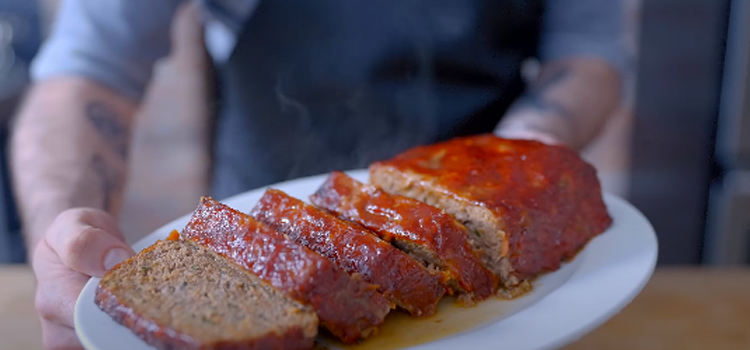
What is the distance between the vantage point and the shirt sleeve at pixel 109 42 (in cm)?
379

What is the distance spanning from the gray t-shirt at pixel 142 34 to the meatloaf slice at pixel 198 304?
209 cm

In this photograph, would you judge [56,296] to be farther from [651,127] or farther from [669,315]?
[651,127]

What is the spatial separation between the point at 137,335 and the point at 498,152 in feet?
5.70

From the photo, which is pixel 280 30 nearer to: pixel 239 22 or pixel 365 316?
pixel 239 22

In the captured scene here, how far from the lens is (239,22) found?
3.88m

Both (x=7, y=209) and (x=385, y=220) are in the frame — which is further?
(x=7, y=209)

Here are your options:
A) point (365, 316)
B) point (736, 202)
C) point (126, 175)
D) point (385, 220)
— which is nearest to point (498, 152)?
point (385, 220)

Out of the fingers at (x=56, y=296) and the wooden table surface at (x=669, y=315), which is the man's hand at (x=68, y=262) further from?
the wooden table surface at (x=669, y=315)

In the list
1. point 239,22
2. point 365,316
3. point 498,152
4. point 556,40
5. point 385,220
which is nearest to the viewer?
point 365,316

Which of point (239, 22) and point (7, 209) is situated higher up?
point (239, 22)

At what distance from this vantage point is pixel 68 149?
3.79 meters

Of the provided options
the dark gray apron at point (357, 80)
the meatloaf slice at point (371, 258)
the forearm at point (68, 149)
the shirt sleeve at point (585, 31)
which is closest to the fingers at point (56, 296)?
the meatloaf slice at point (371, 258)

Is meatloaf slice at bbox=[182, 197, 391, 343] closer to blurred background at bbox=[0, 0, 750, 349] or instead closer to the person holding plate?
the person holding plate

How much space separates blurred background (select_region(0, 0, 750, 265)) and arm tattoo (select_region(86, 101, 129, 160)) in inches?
3.9
